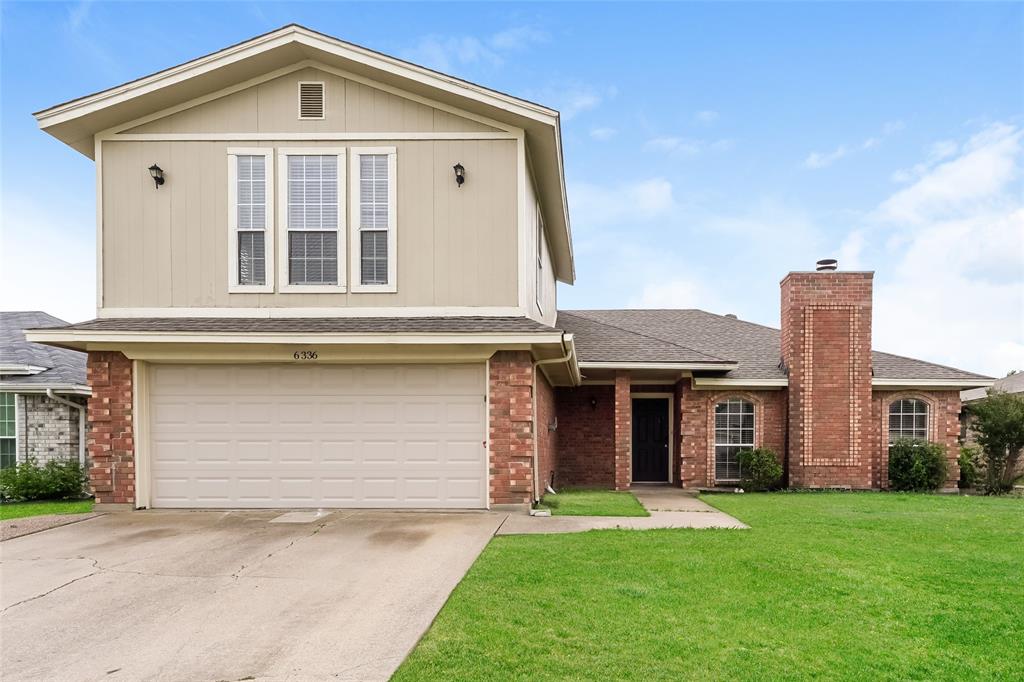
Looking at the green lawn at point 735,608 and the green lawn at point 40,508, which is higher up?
the green lawn at point 735,608

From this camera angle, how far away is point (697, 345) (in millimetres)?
16828

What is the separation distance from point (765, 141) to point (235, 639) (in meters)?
20.2

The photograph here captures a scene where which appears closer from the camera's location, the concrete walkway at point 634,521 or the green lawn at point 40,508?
the concrete walkway at point 634,521

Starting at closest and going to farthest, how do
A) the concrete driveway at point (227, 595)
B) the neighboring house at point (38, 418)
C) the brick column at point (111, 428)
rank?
the concrete driveway at point (227, 595) < the brick column at point (111, 428) < the neighboring house at point (38, 418)

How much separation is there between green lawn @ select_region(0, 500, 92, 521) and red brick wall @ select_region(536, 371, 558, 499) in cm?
741

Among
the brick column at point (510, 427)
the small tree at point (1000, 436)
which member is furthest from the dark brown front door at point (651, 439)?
the small tree at point (1000, 436)

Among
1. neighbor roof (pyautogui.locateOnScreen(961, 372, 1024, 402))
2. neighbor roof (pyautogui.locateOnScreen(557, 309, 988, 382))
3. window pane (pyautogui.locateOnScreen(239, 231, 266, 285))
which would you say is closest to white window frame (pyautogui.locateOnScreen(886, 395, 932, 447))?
neighbor roof (pyautogui.locateOnScreen(557, 309, 988, 382))

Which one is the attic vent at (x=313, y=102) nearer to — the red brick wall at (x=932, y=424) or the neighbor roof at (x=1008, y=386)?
the red brick wall at (x=932, y=424)

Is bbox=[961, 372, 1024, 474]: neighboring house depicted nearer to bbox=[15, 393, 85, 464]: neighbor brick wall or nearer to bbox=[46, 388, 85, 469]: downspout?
bbox=[46, 388, 85, 469]: downspout

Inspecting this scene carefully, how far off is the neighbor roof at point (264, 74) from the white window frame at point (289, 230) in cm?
133

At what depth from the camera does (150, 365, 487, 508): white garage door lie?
999cm

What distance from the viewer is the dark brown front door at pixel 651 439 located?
53.3ft

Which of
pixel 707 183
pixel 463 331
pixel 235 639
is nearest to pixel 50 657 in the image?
pixel 235 639

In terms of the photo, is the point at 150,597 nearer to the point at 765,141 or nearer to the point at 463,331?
the point at 463,331
